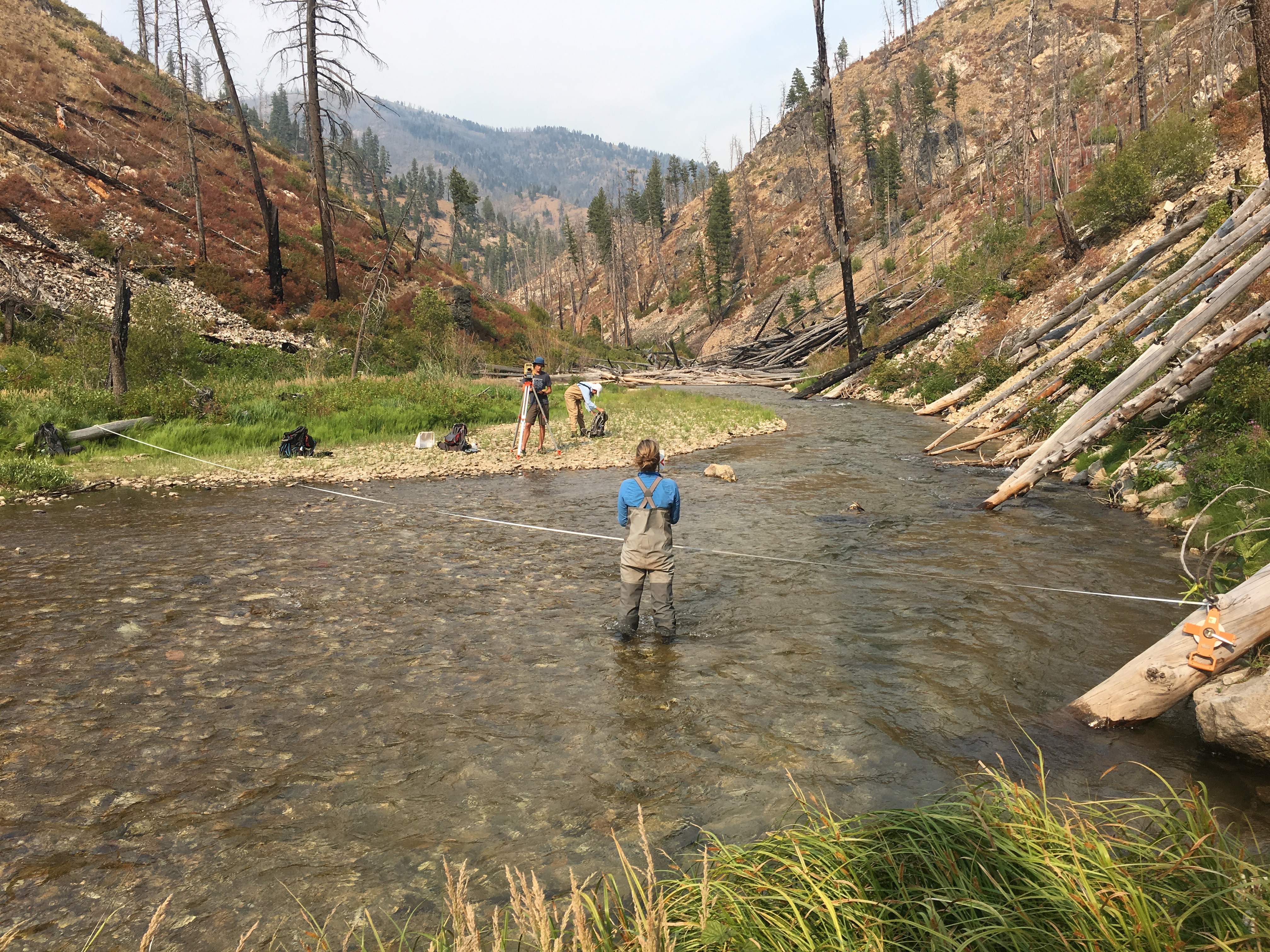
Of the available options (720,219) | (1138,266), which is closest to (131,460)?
(1138,266)

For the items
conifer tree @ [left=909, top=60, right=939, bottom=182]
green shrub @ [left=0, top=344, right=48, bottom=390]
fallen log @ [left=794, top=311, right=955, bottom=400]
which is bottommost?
green shrub @ [left=0, top=344, right=48, bottom=390]

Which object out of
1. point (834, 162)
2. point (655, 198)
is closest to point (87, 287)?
point (834, 162)

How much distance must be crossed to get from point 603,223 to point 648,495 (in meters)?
98.3

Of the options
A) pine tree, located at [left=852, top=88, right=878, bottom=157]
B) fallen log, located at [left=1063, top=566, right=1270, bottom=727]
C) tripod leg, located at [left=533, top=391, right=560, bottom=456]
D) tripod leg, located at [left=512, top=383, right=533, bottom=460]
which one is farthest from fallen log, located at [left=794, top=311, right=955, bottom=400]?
pine tree, located at [left=852, top=88, right=878, bottom=157]

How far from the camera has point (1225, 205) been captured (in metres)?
14.7

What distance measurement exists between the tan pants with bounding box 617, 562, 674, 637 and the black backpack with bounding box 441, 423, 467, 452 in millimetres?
11178

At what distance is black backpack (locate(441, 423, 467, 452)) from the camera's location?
16.7 metres

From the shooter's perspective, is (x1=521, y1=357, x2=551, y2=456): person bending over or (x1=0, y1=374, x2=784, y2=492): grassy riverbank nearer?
(x1=0, y1=374, x2=784, y2=492): grassy riverbank

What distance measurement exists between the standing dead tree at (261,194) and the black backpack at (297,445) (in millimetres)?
16093

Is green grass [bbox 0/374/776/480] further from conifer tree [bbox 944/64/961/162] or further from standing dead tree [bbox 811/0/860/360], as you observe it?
conifer tree [bbox 944/64/961/162]

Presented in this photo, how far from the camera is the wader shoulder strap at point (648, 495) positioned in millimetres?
6207

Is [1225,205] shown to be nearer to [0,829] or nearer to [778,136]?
[0,829]

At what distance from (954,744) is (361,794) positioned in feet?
11.9

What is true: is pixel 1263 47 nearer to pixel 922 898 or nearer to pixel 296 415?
pixel 922 898
